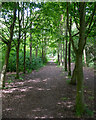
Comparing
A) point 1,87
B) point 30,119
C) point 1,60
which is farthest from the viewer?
point 1,60

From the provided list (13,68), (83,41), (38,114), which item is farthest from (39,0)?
(13,68)

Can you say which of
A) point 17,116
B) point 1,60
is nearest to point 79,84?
point 17,116

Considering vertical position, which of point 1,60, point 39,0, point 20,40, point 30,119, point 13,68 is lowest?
point 30,119

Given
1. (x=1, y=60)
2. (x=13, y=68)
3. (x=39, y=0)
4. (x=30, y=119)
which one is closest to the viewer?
(x=30, y=119)

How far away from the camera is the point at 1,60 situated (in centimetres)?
1271

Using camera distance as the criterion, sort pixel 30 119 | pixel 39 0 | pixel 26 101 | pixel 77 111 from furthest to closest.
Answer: pixel 39 0 → pixel 26 101 → pixel 77 111 → pixel 30 119

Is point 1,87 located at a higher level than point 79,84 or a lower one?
lower

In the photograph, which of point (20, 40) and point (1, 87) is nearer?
point (1, 87)

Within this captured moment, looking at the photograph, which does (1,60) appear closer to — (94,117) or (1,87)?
(1,87)

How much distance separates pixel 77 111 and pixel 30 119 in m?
1.69

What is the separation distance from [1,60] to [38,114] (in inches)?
405

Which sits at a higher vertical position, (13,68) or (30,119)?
(13,68)

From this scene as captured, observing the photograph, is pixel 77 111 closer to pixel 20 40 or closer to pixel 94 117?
pixel 94 117

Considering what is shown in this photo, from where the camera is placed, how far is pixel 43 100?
523cm
